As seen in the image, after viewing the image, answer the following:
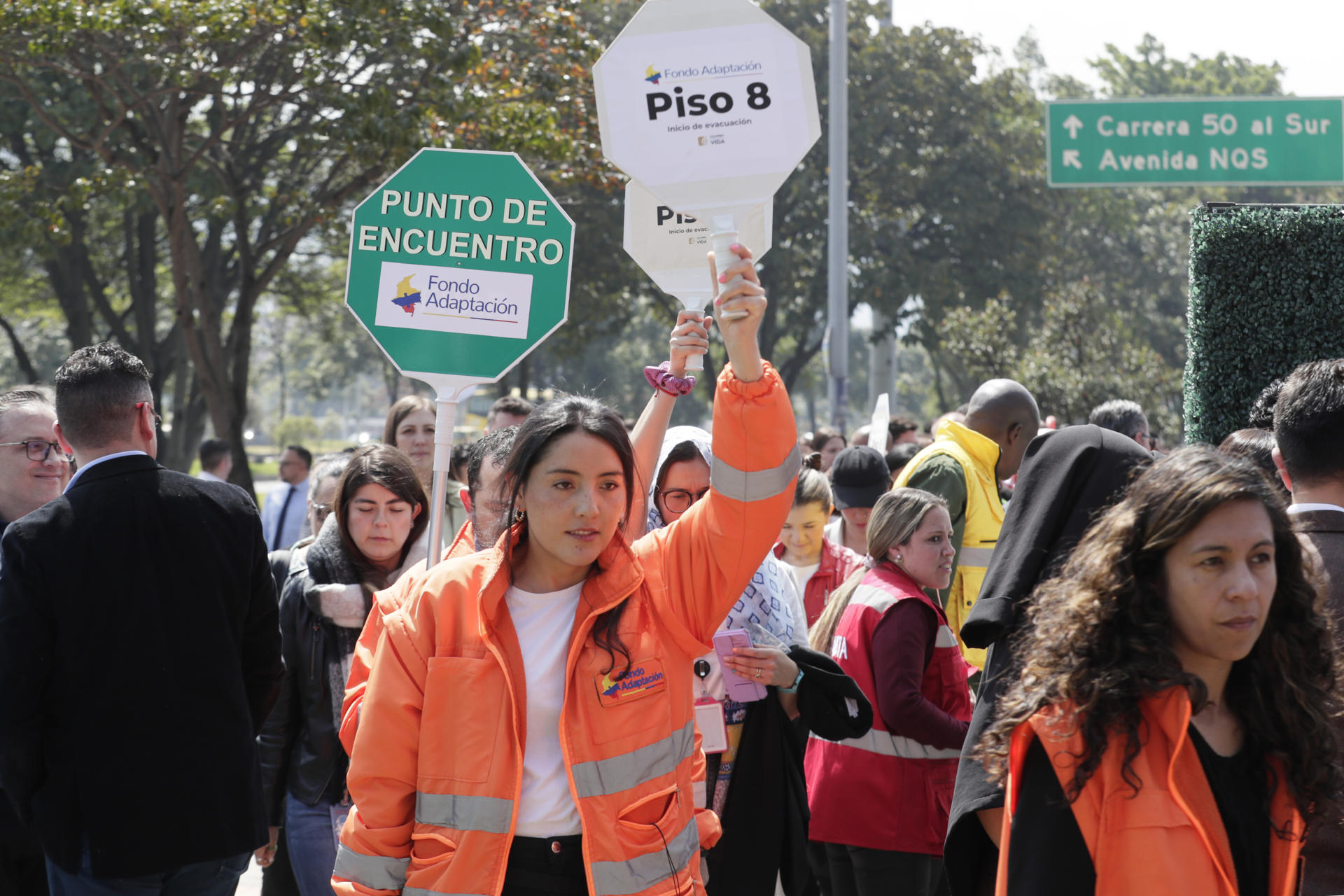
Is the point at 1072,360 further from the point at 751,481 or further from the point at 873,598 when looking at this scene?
the point at 751,481

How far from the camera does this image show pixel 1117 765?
6.82 ft

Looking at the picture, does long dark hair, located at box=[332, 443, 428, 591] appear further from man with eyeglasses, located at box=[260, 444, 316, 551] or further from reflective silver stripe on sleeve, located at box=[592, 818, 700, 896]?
man with eyeglasses, located at box=[260, 444, 316, 551]

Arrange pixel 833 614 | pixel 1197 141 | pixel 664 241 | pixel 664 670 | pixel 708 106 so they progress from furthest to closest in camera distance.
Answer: pixel 1197 141
pixel 833 614
pixel 664 241
pixel 708 106
pixel 664 670

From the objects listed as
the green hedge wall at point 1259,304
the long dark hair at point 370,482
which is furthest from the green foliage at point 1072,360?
the long dark hair at point 370,482

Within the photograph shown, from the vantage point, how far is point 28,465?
4.07 m

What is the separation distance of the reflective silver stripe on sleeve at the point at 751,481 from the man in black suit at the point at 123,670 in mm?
1746

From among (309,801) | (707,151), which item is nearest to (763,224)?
(707,151)

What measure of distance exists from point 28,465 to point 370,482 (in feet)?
3.44

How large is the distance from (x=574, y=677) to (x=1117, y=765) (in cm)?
101

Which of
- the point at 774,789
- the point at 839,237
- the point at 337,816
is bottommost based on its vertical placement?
the point at 337,816

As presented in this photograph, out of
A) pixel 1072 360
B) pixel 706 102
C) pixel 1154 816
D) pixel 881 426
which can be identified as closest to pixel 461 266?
pixel 706 102

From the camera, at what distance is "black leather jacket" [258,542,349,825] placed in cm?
417

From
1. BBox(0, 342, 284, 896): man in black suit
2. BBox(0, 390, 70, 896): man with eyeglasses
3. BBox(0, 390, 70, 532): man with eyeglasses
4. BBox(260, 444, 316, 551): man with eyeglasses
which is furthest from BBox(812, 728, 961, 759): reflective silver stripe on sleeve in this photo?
BBox(260, 444, 316, 551): man with eyeglasses

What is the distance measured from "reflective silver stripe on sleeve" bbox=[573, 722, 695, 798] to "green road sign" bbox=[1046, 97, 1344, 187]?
39.7 ft
